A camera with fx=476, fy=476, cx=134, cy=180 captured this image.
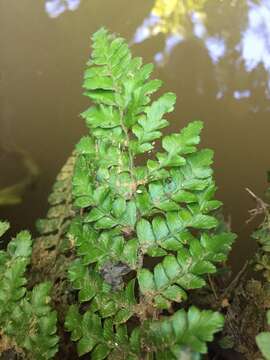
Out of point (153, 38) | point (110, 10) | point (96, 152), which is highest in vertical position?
point (110, 10)

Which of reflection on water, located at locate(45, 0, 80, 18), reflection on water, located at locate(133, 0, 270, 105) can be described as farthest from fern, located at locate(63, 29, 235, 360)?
reflection on water, located at locate(45, 0, 80, 18)

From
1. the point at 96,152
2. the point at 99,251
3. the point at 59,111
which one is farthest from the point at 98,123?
the point at 59,111

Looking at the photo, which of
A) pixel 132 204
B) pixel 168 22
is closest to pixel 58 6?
pixel 168 22

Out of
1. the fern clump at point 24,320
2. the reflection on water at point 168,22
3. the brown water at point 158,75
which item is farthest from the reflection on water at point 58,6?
the fern clump at point 24,320

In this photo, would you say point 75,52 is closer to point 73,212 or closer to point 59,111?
point 59,111

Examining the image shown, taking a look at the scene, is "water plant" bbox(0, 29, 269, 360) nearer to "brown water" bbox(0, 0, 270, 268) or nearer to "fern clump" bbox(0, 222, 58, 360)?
"fern clump" bbox(0, 222, 58, 360)

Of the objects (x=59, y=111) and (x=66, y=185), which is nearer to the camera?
(x=66, y=185)
